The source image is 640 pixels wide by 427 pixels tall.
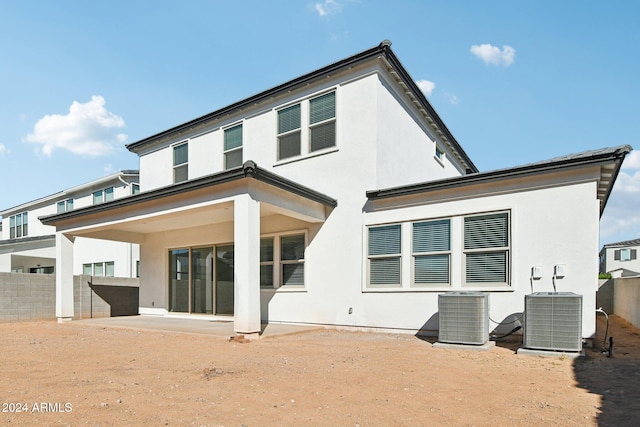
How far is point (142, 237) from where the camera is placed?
13984 millimetres

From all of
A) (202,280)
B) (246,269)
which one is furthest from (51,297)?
(246,269)

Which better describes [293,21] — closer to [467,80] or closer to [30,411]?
[467,80]

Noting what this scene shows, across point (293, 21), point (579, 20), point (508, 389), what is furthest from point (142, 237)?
point (579, 20)

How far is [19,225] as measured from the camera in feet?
87.1

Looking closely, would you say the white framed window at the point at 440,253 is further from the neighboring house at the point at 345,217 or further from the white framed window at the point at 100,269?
the white framed window at the point at 100,269

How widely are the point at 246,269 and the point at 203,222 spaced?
15.1ft

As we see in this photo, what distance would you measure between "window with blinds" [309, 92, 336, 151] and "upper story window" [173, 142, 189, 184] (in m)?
5.36

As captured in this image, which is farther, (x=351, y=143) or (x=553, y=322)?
(x=351, y=143)

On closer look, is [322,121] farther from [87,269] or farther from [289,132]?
[87,269]

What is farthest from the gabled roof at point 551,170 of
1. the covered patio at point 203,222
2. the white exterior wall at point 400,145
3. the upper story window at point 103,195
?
the upper story window at point 103,195

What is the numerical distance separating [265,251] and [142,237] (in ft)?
18.3

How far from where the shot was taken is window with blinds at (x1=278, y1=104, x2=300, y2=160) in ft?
36.5

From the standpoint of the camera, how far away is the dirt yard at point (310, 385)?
3516 millimetres

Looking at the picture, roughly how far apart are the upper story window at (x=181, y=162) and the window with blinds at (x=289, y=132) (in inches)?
166
